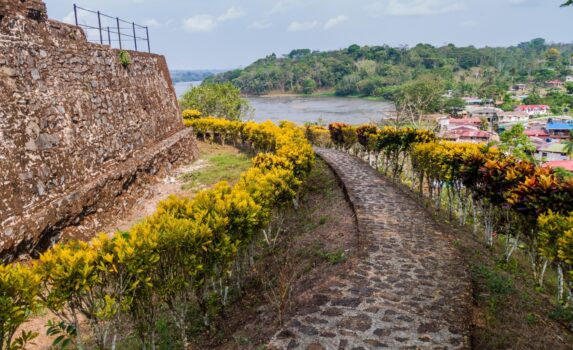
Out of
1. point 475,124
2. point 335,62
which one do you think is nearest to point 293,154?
point 475,124

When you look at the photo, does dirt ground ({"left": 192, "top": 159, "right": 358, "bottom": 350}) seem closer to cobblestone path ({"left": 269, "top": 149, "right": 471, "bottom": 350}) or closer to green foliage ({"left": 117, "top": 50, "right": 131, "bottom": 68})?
cobblestone path ({"left": 269, "top": 149, "right": 471, "bottom": 350})

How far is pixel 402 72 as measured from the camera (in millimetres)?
111250

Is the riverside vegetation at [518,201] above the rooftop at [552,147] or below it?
above

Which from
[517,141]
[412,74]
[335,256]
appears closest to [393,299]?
[335,256]

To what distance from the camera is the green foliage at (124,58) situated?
42.7 ft

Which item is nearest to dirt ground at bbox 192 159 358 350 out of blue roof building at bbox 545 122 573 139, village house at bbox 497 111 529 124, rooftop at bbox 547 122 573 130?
blue roof building at bbox 545 122 573 139

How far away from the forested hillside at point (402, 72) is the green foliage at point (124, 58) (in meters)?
84.4

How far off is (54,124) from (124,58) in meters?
5.09

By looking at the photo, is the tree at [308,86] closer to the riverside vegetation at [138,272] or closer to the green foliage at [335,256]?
the green foliage at [335,256]

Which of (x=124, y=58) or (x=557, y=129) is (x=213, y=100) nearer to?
(x=124, y=58)

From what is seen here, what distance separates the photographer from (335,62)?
12612 centimetres

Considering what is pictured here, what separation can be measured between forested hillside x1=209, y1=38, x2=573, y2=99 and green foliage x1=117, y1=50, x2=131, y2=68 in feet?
277

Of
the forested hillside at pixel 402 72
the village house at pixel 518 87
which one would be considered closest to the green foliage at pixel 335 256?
the forested hillside at pixel 402 72

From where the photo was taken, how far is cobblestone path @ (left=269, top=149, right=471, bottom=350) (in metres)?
4.09
